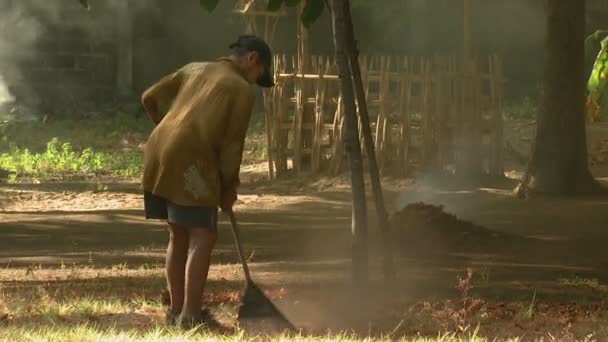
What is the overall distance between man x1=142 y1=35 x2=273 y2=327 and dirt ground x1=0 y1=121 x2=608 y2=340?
85 centimetres

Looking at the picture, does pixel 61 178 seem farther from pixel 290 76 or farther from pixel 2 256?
pixel 2 256

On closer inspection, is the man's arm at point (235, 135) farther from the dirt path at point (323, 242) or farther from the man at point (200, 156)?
the dirt path at point (323, 242)

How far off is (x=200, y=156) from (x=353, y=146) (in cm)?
141

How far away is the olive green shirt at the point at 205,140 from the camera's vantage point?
6309mm

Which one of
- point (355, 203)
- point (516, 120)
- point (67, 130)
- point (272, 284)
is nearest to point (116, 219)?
point (272, 284)

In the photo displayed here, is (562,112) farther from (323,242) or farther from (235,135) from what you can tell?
(235,135)

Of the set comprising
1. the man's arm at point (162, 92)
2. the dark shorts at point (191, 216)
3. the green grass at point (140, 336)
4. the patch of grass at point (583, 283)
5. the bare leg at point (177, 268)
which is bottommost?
the patch of grass at point (583, 283)

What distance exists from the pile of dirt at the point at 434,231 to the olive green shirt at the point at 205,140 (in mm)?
4486

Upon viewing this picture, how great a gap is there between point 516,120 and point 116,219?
10555 millimetres

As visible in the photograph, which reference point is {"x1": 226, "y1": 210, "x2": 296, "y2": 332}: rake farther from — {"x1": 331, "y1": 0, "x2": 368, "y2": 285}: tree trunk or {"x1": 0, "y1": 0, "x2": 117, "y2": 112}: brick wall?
{"x1": 0, "y1": 0, "x2": 117, "y2": 112}: brick wall

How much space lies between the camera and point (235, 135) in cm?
633

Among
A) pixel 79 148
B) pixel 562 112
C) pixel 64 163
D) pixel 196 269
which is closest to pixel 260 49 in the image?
pixel 196 269

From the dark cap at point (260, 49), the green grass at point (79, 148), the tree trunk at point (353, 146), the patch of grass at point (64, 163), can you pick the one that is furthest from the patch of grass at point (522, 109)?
the dark cap at point (260, 49)

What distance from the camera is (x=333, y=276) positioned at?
28.8 ft
